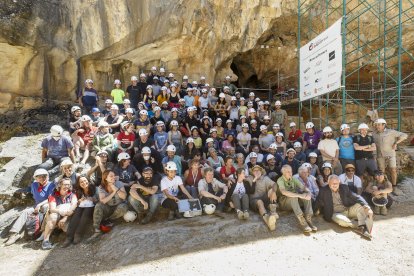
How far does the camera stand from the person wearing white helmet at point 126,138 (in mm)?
7250

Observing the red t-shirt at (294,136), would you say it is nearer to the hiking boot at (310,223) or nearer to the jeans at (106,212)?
the hiking boot at (310,223)

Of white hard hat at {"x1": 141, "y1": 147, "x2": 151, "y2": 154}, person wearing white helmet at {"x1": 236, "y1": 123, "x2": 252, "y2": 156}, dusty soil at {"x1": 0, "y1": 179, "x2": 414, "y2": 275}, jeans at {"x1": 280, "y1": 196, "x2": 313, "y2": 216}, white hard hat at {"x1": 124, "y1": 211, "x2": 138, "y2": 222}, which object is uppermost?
person wearing white helmet at {"x1": 236, "y1": 123, "x2": 252, "y2": 156}

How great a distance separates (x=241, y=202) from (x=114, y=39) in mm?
8979

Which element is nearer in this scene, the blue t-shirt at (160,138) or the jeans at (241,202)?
the jeans at (241,202)

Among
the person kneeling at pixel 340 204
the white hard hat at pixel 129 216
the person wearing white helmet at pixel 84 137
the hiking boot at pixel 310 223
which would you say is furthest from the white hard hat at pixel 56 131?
the person kneeling at pixel 340 204

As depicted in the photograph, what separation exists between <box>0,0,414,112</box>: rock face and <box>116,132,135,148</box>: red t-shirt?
604 centimetres

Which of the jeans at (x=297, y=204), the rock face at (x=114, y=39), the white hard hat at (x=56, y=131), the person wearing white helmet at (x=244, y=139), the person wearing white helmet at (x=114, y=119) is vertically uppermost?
the rock face at (x=114, y=39)

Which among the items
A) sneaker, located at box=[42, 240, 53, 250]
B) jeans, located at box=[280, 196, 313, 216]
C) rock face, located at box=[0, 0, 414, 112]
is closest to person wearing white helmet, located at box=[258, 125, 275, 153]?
jeans, located at box=[280, 196, 313, 216]

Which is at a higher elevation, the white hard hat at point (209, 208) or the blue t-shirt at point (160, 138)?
the blue t-shirt at point (160, 138)

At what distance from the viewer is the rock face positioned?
1093 cm

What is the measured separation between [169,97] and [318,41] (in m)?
4.93

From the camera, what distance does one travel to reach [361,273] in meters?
4.38

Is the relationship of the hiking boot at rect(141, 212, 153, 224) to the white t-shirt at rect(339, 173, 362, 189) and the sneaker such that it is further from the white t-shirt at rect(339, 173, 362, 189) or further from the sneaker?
the white t-shirt at rect(339, 173, 362, 189)

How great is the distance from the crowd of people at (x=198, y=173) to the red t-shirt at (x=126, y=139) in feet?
0.09
